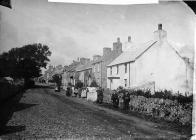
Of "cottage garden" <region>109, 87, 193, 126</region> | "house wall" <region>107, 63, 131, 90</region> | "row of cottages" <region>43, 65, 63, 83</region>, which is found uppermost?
"row of cottages" <region>43, 65, 63, 83</region>

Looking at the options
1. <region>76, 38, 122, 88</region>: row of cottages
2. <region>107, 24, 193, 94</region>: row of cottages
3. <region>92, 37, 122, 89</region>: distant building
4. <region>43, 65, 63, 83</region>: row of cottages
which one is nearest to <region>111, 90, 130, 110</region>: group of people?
<region>107, 24, 193, 94</region>: row of cottages

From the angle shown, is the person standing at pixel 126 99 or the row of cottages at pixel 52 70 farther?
the person standing at pixel 126 99

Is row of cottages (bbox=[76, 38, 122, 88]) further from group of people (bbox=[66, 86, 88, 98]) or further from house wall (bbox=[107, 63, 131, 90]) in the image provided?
group of people (bbox=[66, 86, 88, 98])

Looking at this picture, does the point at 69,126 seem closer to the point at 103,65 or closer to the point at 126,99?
the point at 126,99

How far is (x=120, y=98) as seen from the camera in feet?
48.0

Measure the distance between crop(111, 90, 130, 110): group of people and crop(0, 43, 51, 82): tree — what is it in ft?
17.8

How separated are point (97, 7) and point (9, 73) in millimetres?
4503

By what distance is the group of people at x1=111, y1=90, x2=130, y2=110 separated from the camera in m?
14.0

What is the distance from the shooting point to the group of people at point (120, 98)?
46.0 feet

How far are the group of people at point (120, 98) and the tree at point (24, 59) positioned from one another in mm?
5432

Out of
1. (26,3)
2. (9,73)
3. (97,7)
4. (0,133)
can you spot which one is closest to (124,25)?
(97,7)

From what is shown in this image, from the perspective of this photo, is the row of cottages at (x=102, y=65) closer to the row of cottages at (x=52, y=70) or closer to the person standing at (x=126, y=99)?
the person standing at (x=126, y=99)

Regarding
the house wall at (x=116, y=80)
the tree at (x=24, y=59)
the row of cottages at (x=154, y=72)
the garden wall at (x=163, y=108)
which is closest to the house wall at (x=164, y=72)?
the row of cottages at (x=154, y=72)

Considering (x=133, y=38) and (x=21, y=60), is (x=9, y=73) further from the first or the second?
Result: (x=133, y=38)
